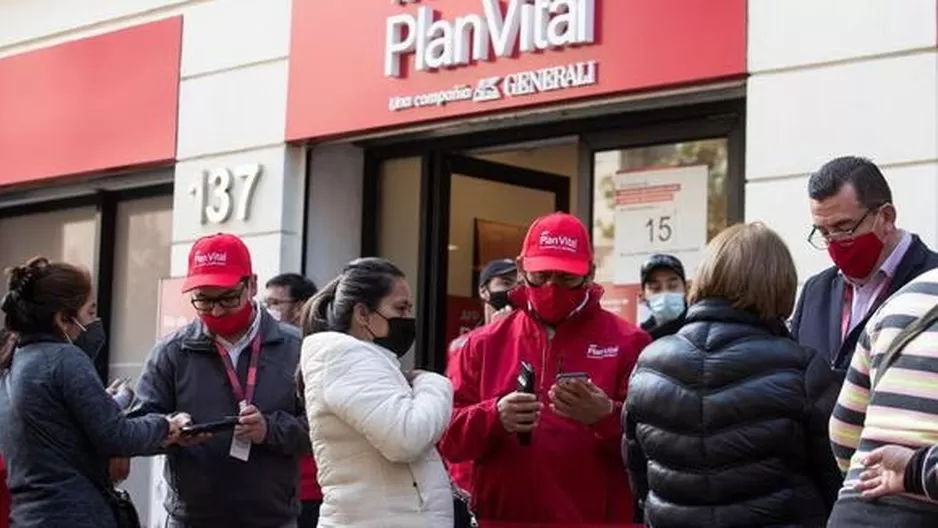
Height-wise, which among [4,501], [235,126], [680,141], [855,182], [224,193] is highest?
[235,126]

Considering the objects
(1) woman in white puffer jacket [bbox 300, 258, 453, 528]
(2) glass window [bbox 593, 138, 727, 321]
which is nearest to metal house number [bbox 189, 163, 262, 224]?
(2) glass window [bbox 593, 138, 727, 321]

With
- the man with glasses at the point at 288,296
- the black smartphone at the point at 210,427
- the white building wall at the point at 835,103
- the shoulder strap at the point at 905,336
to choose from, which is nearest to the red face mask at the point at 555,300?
the black smartphone at the point at 210,427

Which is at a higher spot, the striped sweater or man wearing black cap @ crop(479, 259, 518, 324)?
man wearing black cap @ crop(479, 259, 518, 324)

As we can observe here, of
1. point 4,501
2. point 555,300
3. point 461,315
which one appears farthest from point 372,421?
point 461,315

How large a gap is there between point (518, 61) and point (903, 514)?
552 cm

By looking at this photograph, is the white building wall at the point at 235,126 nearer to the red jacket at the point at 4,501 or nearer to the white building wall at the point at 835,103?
the red jacket at the point at 4,501

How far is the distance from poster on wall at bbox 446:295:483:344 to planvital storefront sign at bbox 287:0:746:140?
4.50 ft

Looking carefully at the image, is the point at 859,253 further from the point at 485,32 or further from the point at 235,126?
the point at 235,126

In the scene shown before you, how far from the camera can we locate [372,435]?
441cm

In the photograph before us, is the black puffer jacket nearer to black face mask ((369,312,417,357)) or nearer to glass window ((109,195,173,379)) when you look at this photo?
black face mask ((369,312,417,357))

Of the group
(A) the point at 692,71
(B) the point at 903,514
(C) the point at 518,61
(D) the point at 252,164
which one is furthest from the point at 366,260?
(D) the point at 252,164

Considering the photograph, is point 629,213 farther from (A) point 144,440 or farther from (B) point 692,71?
(A) point 144,440

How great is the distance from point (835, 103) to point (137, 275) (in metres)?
6.13

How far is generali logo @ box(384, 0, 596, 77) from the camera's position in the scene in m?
8.22
